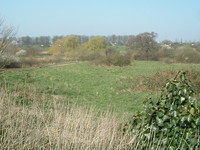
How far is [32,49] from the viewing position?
3978 centimetres

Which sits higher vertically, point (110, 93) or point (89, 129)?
point (89, 129)

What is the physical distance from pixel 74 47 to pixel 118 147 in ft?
163

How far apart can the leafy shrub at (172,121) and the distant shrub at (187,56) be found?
39.2 meters

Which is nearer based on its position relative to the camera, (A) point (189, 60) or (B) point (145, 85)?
(B) point (145, 85)

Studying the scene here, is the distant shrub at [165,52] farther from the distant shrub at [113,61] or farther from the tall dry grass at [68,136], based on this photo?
the tall dry grass at [68,136]

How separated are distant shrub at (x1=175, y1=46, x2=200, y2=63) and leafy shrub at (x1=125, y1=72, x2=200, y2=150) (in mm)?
39175

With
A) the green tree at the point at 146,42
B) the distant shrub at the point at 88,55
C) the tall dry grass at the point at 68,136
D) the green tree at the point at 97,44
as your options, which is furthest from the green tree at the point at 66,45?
the tall dry grass at the point at 68,136

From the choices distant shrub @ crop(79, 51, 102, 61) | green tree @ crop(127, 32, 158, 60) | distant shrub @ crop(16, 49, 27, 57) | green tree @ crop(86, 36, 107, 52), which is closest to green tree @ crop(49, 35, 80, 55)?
green tree @ crop(86, 36, 107, 52)

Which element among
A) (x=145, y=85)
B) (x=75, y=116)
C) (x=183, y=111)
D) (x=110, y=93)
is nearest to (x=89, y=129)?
(x=75, y=116)

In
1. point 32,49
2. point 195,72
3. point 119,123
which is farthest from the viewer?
point 32,49

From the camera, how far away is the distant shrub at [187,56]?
40.6 meters

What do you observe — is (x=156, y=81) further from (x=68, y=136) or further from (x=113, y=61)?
(x=113, y=61)

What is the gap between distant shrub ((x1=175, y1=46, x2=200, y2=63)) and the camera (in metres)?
40.6

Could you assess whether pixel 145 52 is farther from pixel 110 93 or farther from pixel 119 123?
pixel 119 123
